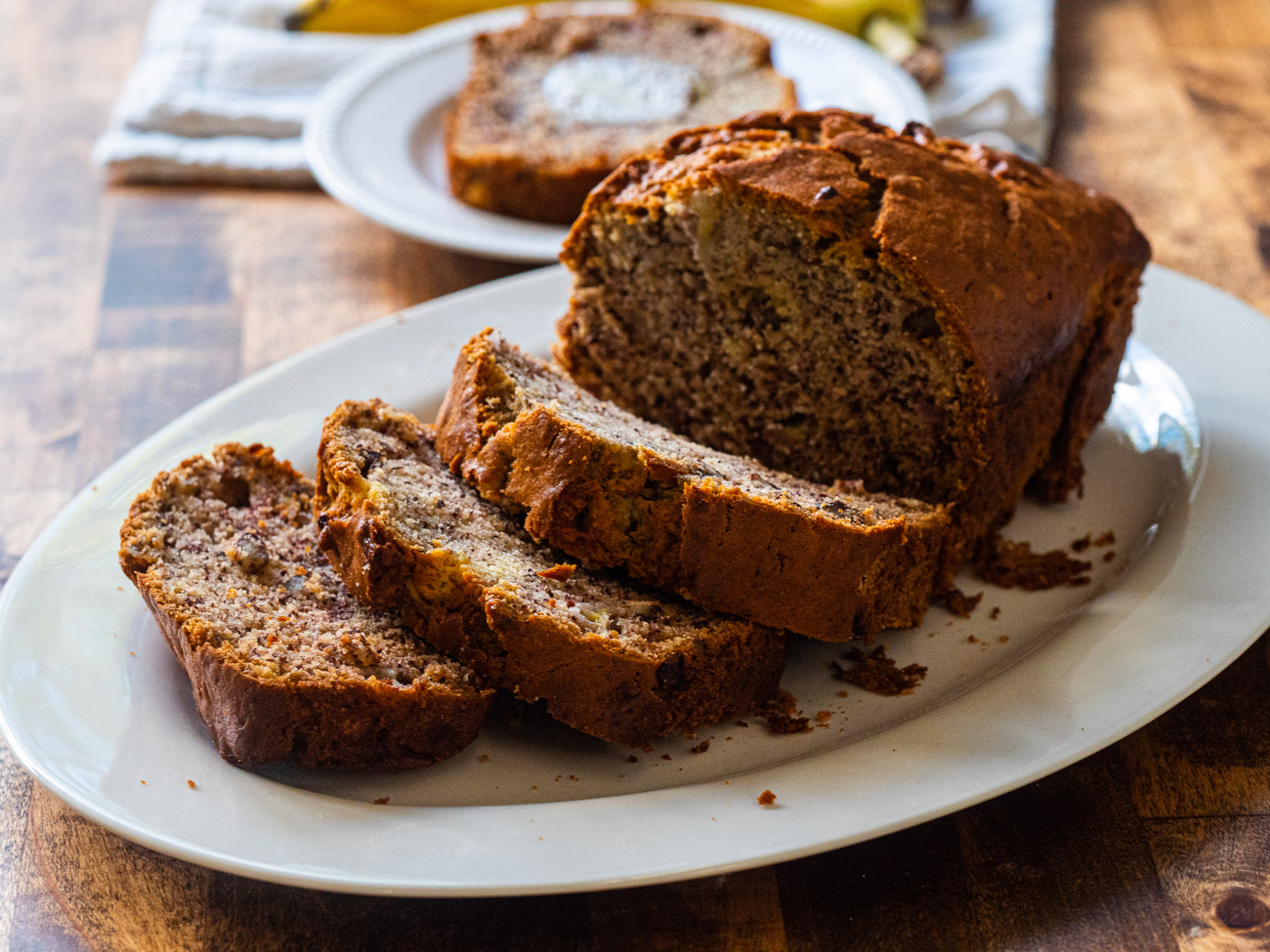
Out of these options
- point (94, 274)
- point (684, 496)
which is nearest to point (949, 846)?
point (684, 496)

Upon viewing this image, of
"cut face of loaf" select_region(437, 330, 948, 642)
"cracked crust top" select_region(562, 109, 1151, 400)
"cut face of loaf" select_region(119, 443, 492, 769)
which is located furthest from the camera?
"cracked crust top" select_region(562, 109, 1151, 400)

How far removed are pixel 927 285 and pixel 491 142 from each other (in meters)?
2.09

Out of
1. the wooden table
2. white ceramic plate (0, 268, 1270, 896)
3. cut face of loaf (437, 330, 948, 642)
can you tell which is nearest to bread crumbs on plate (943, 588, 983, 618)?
white ceramic plate (0, 268, 1270, 896)

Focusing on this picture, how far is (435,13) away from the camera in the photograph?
549cm

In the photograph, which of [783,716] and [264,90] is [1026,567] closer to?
[783,716]

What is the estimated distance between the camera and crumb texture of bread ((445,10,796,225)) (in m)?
4.21

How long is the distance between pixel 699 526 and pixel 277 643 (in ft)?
2.61

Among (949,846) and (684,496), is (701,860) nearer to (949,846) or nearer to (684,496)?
(949,846)

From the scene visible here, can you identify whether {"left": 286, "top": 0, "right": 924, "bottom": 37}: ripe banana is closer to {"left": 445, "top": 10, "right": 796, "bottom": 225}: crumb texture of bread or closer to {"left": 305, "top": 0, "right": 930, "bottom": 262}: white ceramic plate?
{"left": 305, "top": 0, "right": 930, "bottom": 262}: white ceramic plate

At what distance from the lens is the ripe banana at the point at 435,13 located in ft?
17.1

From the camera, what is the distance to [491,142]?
4312 mm

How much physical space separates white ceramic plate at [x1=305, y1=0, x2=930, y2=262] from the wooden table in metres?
0.21

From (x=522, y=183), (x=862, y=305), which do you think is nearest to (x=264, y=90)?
(x=522, y=183)

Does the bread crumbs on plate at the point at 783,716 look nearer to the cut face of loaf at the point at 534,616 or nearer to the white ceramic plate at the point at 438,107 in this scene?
the cut face of loaf at the point at 534,616
